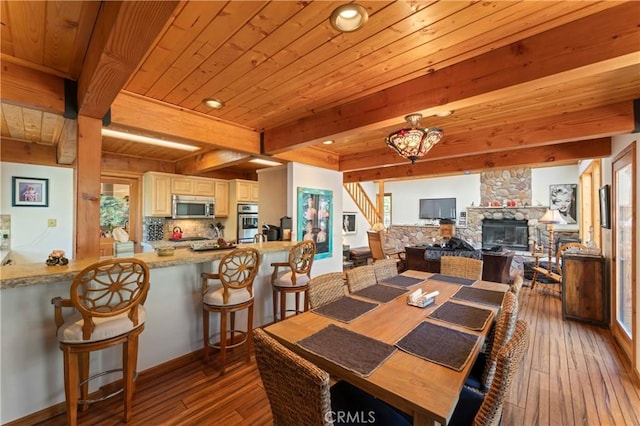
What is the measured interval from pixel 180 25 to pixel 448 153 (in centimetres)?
331

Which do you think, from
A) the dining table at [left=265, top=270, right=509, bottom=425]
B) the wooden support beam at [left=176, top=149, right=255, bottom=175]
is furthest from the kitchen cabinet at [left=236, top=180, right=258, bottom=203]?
the dining table at [left=265, top=270, right=509, bottom=425]

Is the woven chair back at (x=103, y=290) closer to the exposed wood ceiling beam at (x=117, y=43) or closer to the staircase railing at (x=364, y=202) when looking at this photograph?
the exposed wood ceiling beam at (x=117, y=43)

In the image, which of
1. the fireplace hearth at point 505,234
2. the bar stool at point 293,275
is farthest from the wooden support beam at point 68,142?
the fireplace hearth at point 505,234

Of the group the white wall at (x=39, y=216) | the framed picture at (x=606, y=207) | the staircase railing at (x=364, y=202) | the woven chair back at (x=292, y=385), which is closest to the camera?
the woven chair back at (x=292, y=385)

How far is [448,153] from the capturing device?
11.9ft

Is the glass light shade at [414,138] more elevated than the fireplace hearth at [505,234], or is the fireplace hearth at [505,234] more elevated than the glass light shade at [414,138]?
the glass light shade at [414,138]

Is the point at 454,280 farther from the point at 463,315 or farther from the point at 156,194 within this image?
the point at 156,194

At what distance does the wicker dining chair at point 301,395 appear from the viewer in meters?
0.97

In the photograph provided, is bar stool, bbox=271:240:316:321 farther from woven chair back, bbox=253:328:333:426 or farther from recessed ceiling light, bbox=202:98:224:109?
woven chair back, bbox=253:328:333:426

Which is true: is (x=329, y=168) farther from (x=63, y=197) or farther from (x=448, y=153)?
(x=63, y=197)

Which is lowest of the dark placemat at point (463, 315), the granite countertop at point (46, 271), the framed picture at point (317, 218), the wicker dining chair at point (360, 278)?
the dark placemat at point (463, 315)

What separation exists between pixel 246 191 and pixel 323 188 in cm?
217

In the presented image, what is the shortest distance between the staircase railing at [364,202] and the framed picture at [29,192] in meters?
6.47

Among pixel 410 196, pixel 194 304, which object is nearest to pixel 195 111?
pixel 194 304
